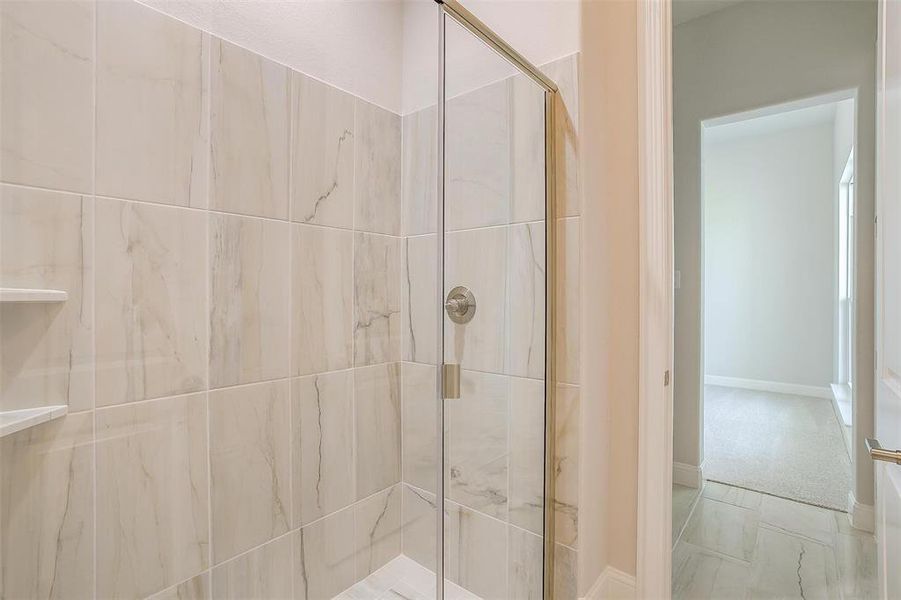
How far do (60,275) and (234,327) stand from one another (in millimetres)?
367

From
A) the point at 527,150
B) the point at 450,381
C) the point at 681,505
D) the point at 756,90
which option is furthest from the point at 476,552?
the point at 756,90

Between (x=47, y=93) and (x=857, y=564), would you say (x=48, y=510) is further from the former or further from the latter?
(x=857, y=564)

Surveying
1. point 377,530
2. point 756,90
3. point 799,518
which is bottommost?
point 799,518

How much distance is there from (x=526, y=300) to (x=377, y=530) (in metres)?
1.00

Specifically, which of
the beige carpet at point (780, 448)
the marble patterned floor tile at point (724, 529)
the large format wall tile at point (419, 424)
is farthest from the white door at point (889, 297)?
the beige carpet at point (780, 448)

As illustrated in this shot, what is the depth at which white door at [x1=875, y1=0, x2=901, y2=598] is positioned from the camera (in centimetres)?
83

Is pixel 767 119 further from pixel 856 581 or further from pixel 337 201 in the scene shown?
pixel 337 201

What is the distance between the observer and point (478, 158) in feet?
3.47

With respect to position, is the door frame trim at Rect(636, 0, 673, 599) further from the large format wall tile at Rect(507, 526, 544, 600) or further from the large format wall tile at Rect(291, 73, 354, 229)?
the large format wall tile at Rect(291, 73, 354, 229)

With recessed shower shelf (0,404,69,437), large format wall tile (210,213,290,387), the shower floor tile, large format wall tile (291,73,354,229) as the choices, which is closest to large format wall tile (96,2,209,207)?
large format wall tile (210,213,290,387)

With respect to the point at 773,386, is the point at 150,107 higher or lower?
higher

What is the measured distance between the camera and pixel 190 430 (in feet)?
3.46

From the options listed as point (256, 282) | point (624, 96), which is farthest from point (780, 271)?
point (256, 282)

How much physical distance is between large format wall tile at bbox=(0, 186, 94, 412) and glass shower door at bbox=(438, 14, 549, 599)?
0.75m
